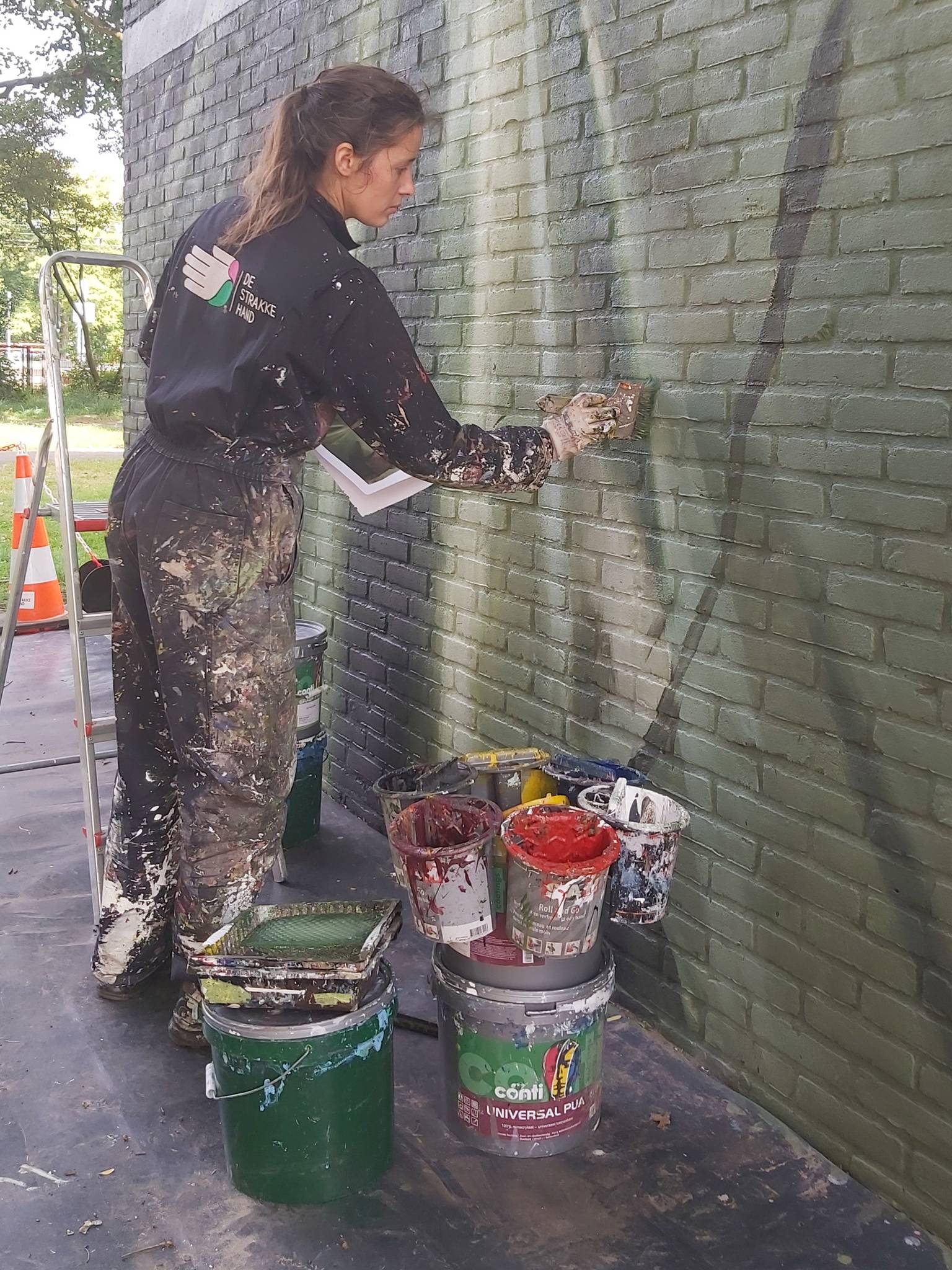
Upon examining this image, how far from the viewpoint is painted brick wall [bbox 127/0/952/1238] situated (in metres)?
2.18

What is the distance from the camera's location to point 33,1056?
2945 mm

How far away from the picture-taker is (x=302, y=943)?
249cm

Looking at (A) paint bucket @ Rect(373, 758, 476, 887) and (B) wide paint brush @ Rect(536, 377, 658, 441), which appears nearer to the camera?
(A) paint bucket @ Rect(373, 758, 476, 887)

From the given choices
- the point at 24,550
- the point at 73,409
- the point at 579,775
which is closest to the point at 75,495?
the point at 73,409

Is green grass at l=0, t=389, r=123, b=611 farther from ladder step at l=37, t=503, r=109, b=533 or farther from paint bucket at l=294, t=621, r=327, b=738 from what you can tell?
paint bucket at l=294, t=621, r=327, b=738

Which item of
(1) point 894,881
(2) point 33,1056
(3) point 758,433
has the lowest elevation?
(2) point 33,1056

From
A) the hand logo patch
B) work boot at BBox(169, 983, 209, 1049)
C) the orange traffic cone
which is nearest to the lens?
the hand logo patch

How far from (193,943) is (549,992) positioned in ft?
3.42

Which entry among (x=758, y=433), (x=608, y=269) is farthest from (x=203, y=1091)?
(x=608, y=269)

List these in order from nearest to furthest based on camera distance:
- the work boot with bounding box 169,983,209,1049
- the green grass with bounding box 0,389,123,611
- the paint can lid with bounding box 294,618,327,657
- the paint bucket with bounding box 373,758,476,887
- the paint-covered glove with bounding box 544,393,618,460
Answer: the paint bucket with bounding box 373,758,476,887 → the paint-covered glove with bounding box 544,393,618,460 → the work boot with bounding box 169,983,209,1049 → the paint can lid with bounding box 294,618,327,657 → the green grass with bounding box 0,389,123,611

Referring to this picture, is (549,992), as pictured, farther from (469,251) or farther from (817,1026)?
(469,251)

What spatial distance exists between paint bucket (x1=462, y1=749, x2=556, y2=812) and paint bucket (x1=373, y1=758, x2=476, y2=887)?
3 centimetres

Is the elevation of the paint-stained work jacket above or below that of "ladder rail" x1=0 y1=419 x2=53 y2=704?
above

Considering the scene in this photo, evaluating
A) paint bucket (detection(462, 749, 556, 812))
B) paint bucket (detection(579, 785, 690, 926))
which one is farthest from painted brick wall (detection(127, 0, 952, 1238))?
paint bucket (detection(462, 749, 556, 812))
